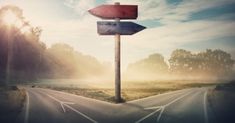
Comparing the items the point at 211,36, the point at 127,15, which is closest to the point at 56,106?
the point at 127,15

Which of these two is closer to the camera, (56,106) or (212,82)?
(56,106)

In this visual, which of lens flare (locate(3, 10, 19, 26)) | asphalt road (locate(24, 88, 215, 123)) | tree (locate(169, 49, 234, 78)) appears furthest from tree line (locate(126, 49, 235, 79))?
lens flare (locate(3, 10, 19, 26))

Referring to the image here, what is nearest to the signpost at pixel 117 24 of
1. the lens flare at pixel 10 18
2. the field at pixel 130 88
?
the field at pixel 130 88

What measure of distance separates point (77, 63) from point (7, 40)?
13.2ft

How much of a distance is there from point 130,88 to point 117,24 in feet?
10.8

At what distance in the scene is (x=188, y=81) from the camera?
16344mm

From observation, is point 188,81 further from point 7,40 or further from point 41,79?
point 7,40

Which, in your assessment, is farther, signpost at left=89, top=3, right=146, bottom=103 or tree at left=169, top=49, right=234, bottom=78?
tree at left=169, top=49, right=234, bottom=78

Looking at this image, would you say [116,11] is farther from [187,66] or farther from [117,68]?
[187,66]

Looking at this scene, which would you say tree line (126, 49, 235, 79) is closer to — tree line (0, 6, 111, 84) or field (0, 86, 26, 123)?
tree line (0, 6, 111, 84)

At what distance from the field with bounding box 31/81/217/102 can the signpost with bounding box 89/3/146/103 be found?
1.01 m

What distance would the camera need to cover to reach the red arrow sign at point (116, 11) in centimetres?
1462

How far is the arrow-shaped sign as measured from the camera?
14.8m

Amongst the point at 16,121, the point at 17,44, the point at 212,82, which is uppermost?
the point at 17,44
